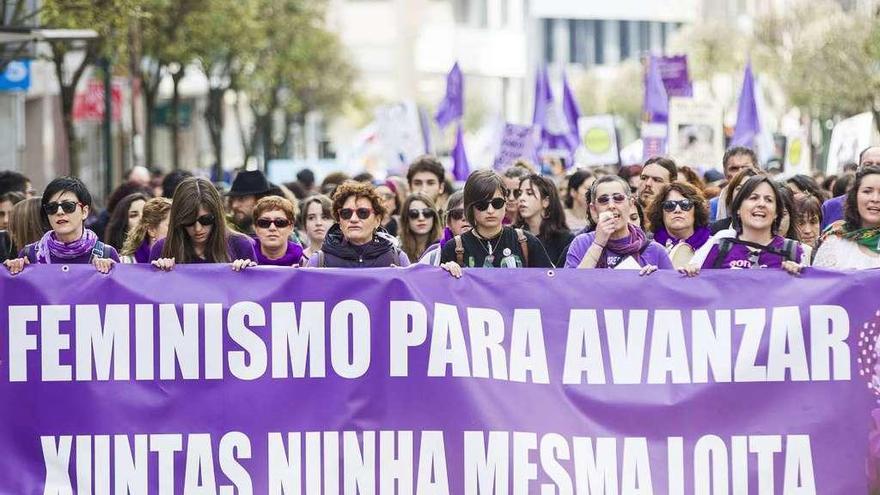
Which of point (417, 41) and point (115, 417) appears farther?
point (417, 41)

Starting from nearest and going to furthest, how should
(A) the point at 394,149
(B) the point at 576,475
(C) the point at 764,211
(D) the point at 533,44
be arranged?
1. (B) the point at 576,475
2. (C) the point at 764,211
3. (A) the point at 394,149
4. (D) the point at 533,44

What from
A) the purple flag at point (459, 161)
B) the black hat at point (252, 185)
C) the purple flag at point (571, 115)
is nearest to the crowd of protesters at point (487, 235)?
the black hat at point (252, 185)

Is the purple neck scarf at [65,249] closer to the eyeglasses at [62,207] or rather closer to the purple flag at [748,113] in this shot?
the eyeglasses at [62,207]

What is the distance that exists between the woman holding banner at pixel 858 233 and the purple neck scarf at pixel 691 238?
1.19 m

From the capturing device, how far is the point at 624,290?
814 cm

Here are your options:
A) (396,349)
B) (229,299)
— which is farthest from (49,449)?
(396,349)

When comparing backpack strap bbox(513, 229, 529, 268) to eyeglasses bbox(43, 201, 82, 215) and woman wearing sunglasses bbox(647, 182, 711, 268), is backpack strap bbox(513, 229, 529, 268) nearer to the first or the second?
woman wearing sunglasses bbox(647, 182, 711, 268)

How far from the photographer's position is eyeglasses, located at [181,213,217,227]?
8.88 meters

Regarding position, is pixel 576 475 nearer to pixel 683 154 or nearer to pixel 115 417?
pixel 115 417

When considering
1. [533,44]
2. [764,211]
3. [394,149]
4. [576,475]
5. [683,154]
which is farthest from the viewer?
[533,44]

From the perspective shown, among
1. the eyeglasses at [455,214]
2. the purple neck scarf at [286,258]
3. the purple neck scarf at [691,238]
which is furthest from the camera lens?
the eyeglasses at [455,214]

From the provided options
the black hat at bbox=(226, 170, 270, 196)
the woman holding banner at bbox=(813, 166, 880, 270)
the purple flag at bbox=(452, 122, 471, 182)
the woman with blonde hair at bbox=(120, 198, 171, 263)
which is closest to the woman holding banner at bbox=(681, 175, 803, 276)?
the woman holding banner at bbox=(813, 166, 880, 270)

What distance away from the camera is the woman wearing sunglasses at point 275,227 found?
9.55 metres

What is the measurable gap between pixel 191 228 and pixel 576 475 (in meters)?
2.16
